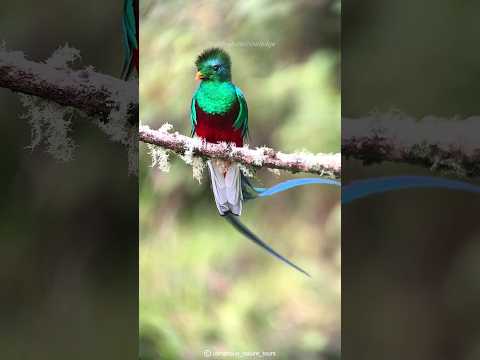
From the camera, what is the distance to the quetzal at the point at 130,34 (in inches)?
80.8

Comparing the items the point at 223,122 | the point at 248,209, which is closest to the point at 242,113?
the point at 223,122

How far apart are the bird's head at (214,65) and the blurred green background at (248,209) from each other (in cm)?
3

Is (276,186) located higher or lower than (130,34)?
lower

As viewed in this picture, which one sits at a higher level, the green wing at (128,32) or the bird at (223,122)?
the green wing at (128,32)

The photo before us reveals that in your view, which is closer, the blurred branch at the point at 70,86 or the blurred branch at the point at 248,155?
the blurred branch at the point at 248,155

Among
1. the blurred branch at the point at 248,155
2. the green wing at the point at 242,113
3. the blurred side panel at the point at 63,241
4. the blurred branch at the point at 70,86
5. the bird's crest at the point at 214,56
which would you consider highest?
the bird's crest at the point at 214,56

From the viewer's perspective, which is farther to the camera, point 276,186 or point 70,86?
point 70,86

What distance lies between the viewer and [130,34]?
6.76 feet

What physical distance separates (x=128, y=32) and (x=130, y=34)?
12 millimetres

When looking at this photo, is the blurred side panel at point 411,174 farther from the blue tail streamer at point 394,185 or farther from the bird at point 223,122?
the bird at point 223,122

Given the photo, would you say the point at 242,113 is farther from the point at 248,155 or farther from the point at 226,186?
the point at 226,186

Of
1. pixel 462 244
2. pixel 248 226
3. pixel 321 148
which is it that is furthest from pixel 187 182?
pixel 462 244

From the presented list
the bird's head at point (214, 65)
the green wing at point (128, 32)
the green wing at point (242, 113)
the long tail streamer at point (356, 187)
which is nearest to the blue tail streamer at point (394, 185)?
the long tail streamer at point (356, 187)

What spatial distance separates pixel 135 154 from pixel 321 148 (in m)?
0.77
